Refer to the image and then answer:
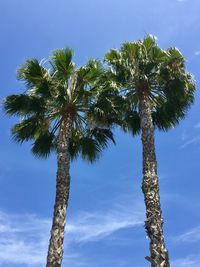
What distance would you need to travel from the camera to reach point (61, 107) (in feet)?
66.0

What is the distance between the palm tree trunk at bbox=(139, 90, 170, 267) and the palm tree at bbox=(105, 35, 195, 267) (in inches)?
1.6

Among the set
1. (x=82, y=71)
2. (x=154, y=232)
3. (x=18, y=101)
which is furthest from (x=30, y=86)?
(x=154, y=232)

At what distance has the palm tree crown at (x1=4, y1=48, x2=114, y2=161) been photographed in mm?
20109

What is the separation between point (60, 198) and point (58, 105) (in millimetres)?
4252

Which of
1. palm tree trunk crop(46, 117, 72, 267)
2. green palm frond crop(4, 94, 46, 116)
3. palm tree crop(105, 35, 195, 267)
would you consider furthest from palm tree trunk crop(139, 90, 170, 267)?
green palm frond crop(4, 94, 46, 116)

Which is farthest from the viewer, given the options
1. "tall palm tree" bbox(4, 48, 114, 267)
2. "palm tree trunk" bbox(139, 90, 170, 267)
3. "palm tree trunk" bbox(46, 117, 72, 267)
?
"tall palm tree" bbox(4, 48, 114, 267)

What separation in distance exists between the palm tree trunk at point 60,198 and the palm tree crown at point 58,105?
2.72 ft

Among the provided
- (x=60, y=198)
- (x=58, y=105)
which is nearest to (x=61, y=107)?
(x=58, y=105)

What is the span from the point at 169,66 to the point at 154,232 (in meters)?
7.50

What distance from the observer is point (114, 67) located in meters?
21.5

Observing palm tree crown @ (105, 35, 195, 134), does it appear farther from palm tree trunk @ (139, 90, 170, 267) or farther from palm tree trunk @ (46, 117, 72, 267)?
palm tree trunk @ (46, 117, 72, 267)

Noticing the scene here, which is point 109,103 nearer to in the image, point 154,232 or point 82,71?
point 82,71

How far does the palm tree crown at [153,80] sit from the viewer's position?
2025 centimetres

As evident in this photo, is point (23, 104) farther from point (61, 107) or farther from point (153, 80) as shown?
point (153, 80)
